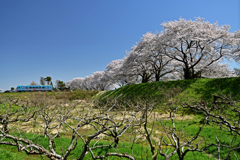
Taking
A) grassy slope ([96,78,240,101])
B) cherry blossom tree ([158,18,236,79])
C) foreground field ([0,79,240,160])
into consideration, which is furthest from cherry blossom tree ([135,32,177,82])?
foreground field ([0,79,240,160])

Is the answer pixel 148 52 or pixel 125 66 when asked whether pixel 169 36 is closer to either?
pixel 148 52

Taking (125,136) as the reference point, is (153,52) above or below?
above

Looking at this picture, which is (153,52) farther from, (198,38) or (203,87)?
(203,87)

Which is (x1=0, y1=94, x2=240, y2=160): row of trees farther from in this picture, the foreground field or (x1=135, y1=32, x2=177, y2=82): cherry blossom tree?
(x1=135, y1=32, x2=177, y2=82): cherry blossom tree

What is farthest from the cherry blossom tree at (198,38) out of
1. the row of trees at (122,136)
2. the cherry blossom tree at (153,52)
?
the row of trees at (122,136)

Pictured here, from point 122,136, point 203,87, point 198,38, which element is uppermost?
point 198,38

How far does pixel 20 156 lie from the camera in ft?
17.2

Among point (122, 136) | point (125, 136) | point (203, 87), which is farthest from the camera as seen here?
point (203, 87)

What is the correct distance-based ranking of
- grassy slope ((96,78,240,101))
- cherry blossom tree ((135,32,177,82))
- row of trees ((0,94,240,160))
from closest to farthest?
row of trees ((0,94,240,160)) < grassy slope ((96,78,240,101)) < cherry blossom tree ((135,32,177,82))

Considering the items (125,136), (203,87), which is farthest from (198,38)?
(125,136)

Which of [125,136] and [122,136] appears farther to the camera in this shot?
[122,136]

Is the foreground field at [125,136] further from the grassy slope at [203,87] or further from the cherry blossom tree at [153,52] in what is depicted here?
the cherry blossom tree at [153,52]

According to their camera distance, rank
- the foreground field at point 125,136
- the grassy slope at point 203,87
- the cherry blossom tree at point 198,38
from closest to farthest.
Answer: the foreground field at point 125,136 → the grassy slope at point 203,87 → the cherry blossom tree at point 198,38

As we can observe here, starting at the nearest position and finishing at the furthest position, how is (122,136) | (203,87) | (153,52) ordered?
1. (122,136)
2. (203,87)
3. (153,52)
